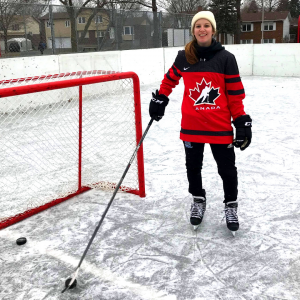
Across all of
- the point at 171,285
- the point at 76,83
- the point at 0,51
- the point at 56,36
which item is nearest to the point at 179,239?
the point at 171,285

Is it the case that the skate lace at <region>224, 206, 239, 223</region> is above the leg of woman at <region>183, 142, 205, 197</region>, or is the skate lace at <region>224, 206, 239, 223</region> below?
below

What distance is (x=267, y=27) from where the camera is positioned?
44.2 meters

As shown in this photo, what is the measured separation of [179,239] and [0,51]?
6.15m

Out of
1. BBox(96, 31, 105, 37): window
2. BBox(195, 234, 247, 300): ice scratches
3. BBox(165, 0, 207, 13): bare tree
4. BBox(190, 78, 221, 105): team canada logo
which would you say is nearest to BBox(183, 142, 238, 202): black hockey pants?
BBox(190, 78, 221, 105): team canada logo

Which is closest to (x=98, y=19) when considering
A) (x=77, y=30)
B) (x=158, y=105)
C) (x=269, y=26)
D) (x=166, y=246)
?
(x=77, y=30)

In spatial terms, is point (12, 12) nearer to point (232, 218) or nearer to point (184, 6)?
point (232, 218)

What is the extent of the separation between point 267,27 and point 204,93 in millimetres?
46370

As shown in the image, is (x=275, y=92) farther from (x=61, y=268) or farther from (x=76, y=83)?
(x=61, y=268)

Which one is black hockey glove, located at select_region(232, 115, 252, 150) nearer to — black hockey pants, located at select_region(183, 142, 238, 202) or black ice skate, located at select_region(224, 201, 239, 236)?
black hockey pants, located at select_region(183, 142, 238, 202)

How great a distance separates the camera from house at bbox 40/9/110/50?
8047mm

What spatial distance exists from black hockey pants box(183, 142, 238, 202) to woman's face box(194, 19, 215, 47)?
647 millimetres

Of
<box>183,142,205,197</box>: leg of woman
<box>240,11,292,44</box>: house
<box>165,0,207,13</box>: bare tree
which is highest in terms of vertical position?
<box>165,0,207,13</box>: bare tree

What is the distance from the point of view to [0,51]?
716 cm

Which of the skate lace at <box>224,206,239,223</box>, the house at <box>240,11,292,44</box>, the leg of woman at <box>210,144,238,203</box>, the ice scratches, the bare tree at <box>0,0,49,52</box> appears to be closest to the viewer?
the ice scratches
